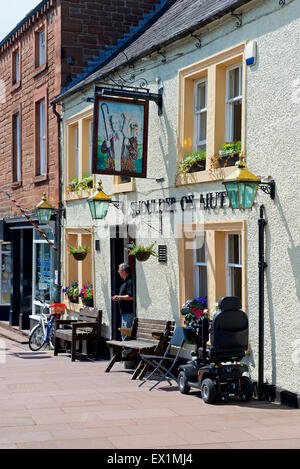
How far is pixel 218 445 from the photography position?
6.96 meters

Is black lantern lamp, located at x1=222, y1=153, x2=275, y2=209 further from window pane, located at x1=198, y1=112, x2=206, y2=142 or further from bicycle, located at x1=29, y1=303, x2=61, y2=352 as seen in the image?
bicycle, located at x1=29, y1=303, x2=61, y2=352

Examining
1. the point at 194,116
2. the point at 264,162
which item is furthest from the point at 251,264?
the point at 194,116

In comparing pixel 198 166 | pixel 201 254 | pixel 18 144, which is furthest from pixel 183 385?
pixel 18 144

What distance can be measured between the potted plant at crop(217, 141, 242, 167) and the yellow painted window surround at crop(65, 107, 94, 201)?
18.3 feet

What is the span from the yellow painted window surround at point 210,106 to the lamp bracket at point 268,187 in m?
0.89

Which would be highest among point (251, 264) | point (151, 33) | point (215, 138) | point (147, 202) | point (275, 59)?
point (151, 33)

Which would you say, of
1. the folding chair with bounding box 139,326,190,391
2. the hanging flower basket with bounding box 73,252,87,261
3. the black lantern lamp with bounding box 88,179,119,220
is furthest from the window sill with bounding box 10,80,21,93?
the folding chair with bounding box 139,326,190,391

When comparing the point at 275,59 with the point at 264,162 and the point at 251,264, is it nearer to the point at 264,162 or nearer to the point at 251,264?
the point at 264,162

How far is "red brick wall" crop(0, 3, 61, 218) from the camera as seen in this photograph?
18422mm

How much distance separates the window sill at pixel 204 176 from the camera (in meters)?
10.4

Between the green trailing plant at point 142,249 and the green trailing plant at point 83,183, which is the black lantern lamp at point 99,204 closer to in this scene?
the green trailing plant at point 142,249

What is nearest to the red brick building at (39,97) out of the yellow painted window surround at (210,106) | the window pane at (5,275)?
the window pane at (5,275)
